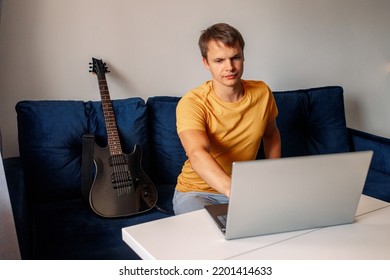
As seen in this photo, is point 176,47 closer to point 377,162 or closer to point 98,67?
point 98,67

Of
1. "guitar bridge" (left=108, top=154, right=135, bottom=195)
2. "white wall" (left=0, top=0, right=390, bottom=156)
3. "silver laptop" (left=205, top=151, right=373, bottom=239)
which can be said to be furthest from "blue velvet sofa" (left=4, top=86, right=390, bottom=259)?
"silver laptop" (left=205, top=151, right=373, bottom=239)

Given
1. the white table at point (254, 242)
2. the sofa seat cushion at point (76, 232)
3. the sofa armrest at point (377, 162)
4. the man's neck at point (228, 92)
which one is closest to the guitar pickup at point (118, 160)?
the sofa seat cushion at point (76, 232)

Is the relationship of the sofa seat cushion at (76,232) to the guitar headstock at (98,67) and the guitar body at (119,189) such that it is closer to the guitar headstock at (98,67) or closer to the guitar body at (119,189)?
the guitar body at (119,189)

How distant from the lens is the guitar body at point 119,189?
203 cm

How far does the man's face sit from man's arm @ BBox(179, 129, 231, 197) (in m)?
0.23

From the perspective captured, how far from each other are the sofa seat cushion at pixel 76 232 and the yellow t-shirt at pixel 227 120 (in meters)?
0.33

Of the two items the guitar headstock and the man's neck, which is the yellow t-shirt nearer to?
the man's neck

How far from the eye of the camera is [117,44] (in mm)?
2416

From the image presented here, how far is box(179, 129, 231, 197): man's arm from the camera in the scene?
1.47m

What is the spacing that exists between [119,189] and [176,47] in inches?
35.1

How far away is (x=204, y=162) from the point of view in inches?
61.1

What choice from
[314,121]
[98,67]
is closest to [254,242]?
[98,67]

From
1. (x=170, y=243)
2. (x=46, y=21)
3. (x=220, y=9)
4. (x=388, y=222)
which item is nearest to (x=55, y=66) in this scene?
(x=46, y=21)

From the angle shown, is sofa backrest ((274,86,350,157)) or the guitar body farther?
sofa backrest ((274,86,350,157))
